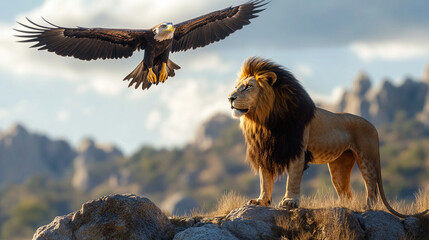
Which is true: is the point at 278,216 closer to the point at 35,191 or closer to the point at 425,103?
the point at 35,191

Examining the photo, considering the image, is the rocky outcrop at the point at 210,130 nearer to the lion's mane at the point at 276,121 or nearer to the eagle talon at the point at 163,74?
the eagle talon at the point at 163,74

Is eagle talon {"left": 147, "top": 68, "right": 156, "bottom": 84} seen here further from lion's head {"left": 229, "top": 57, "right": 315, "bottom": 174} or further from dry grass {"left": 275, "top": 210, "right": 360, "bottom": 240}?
dry grass {"left": 275, "top": 210, "right": 360, "bottom": 240}

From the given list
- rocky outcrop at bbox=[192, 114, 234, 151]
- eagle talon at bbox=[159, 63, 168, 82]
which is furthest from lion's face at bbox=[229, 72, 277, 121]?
rocky outcrop at bbox=[192, 114, 234, 151]

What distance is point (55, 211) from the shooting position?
94.2 meters

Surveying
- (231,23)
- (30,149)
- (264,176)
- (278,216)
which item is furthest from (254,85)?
(30,149)

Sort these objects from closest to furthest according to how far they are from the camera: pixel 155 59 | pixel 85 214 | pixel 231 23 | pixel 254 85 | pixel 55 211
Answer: pixel 85 214, pixel 254 85, pixel 155 59, pixel 231 23, pixel 55 211

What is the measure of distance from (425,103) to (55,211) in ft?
224

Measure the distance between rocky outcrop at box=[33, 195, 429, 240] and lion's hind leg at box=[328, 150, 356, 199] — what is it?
1444 millimetres

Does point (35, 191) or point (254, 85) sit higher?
point (254, 85)

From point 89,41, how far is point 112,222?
4136 mm

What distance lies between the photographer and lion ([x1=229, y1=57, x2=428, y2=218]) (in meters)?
9.12

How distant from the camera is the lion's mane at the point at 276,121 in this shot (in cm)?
912

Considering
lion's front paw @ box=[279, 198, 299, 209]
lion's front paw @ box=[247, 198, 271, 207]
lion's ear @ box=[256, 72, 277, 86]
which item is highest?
lion's ear @ box=[256, 72, 277, 86]

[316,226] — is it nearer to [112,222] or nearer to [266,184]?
[266,184]
